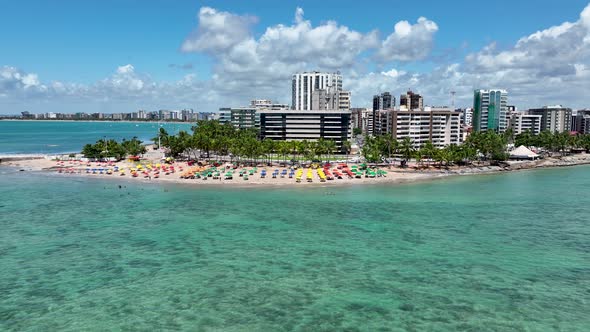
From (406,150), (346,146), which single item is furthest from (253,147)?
(406,150)

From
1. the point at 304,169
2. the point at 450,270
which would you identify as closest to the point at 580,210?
the point at 450,270

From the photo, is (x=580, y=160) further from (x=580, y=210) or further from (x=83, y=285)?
(x=83, y=285)

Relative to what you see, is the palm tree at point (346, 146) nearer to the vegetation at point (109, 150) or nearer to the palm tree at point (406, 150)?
the palm tree at point (406, 150)

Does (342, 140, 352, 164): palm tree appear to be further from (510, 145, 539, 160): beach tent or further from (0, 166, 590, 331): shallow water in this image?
(0, 166, 590, 331): shallow water

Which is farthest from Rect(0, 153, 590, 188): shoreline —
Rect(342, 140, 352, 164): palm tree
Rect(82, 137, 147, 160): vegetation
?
Rect(342, 140, 352, 164): palm tree

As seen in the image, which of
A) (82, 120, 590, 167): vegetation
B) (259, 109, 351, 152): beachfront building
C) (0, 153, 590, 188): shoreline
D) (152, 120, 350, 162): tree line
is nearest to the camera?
Answer: (0, 153, 590, 188): shoreline

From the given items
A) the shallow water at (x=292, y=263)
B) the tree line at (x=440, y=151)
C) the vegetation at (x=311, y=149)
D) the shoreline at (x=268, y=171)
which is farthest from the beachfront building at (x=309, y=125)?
the shallow water at (x=292, y=263)

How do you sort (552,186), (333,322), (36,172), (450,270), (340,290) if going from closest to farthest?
(333,322) < (340,290) < (450,270) < (552,186) < (36,172)
